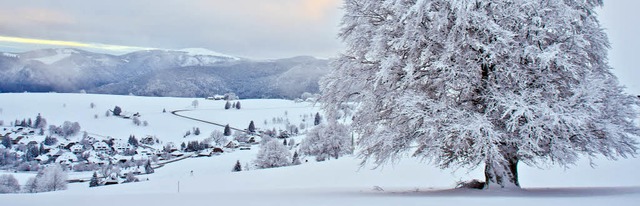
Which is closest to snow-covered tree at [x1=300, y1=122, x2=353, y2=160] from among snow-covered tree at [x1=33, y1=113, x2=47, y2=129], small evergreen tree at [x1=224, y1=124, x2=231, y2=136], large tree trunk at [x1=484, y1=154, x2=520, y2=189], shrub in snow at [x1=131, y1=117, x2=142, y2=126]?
large tree trunk at [x1=484, y1=154, x2=520, y2=189]

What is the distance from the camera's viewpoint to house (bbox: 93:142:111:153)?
124m

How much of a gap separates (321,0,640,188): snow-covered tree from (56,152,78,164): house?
380 feet

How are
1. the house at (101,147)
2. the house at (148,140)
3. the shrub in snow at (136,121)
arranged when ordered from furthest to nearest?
the shrub in snow at (136,121)
the house at (148,140)
the house at (101,147)

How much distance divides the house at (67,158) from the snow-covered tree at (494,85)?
116m

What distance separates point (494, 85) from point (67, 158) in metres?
127

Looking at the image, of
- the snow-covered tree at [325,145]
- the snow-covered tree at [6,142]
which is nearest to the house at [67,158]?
the snow-covered tree at [6,142]

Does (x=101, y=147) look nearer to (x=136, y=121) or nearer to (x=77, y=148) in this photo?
(x=77, y=148)

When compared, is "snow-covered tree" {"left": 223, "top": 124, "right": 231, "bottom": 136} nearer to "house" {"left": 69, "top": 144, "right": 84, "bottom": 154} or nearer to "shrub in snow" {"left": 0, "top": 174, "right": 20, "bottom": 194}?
"house" {"left": 69, "top": 144, "right": 84, "bottom": 154}

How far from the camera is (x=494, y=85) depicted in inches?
298

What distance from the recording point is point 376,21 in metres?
9.16

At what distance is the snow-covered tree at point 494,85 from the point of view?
7.14 meters

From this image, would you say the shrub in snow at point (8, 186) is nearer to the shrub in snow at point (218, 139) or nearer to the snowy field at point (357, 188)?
the snowy field at point (357, 188)

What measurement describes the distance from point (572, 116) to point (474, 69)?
1753mm

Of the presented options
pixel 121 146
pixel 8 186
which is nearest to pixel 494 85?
pixel 8 186
